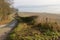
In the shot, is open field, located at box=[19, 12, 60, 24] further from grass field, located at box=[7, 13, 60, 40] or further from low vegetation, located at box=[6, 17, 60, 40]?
low vegetation, located at box=[6, 17, 60, 40]

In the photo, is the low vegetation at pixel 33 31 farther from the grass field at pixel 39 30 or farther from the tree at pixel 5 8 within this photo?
the tree at pixel 5 8

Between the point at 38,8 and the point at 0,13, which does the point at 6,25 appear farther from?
the point at 38,8

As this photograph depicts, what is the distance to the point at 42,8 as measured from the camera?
10.3 feet

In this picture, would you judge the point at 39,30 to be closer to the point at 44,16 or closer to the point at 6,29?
the point at 44,16

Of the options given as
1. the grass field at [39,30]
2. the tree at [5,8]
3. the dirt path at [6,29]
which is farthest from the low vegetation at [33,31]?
the tree at [5,8]

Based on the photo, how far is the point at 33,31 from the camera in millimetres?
2701

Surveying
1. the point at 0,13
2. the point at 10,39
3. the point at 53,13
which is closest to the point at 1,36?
the point at 10,39

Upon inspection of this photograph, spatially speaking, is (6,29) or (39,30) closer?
(39,30)

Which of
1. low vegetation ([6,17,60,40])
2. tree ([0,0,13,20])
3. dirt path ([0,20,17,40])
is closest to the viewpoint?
low vegetation ([6,17,60,40])

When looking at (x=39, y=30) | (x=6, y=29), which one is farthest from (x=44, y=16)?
(x=6, y=29)

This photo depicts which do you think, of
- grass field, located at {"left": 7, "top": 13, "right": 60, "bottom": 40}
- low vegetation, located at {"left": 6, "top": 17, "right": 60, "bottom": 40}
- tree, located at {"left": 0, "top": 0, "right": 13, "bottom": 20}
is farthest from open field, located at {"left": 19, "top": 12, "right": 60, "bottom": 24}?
tree, located at {"left": 0, "top": 0, "right": 13, "bottom": 20}

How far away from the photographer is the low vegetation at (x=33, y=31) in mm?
2568

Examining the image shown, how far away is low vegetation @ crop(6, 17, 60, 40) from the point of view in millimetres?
2568

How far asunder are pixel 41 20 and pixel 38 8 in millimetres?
318
